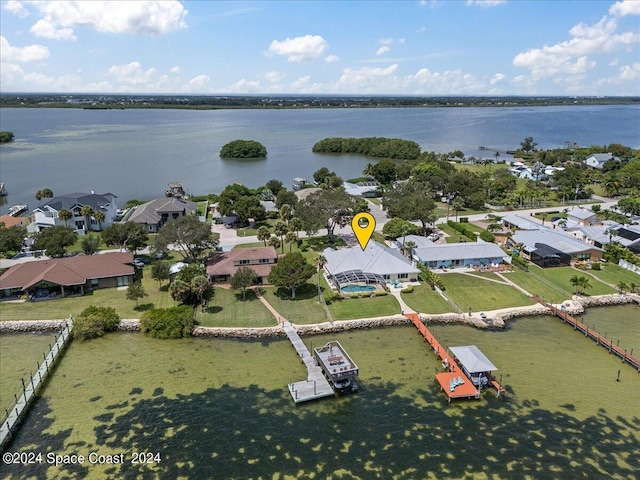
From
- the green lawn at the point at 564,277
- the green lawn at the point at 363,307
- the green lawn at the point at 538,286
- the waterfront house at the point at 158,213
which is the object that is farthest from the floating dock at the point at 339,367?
the waterfront house at the point at 158,213

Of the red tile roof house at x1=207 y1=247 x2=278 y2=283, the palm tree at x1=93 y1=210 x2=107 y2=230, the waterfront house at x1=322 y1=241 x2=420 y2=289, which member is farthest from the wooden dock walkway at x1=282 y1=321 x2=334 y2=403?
the palm tree at x1=93 y1=210 x2=107 y2=230

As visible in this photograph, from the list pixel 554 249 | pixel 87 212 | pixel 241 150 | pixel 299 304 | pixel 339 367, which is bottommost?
pixel 299 304

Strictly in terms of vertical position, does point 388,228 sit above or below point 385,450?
above

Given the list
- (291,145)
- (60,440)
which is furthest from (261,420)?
(291,145)

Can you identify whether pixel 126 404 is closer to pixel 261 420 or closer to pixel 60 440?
pixel 60 440

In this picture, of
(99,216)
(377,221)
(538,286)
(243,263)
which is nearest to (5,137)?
(99,216)

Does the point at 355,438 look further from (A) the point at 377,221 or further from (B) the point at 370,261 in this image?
(A) the point at 377,221

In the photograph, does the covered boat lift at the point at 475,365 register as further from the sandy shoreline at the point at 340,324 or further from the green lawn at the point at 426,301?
the green lawn at the point at 426,301
